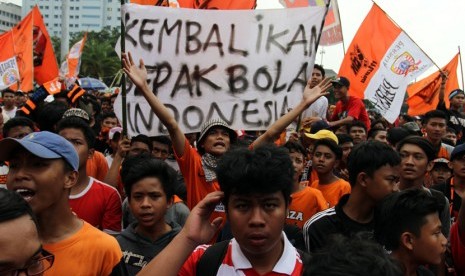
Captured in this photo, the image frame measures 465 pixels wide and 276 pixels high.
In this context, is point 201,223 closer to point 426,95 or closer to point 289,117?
point 289,117

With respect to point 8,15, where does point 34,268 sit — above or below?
below

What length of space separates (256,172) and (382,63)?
278 inches

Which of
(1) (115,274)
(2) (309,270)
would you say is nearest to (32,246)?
(1) (115,274)

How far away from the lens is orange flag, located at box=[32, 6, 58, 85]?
38.3 feet

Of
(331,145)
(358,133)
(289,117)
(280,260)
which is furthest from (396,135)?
(280,260)

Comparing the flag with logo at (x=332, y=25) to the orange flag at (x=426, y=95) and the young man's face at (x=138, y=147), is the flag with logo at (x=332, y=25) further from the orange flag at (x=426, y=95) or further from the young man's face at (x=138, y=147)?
the young man's face at (x=138, y=147)

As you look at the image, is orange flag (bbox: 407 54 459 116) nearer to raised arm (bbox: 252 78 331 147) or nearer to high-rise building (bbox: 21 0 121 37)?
raised arm (bbox: 252 78 331 147)

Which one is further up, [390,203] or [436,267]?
[390,203]

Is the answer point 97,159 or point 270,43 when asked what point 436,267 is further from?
point 97,159

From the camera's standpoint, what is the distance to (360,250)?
1.85 metres

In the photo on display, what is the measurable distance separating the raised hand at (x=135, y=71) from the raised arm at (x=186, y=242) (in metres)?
1.98

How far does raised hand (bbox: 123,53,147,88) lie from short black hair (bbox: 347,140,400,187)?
60.6 inches

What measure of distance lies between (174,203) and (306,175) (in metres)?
2.20

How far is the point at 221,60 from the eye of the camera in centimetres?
507
